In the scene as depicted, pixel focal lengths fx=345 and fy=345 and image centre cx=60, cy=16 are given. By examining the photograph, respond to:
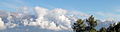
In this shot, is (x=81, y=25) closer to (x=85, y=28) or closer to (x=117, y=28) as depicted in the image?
(x=85, y=28)

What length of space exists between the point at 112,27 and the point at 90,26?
6490 millimetres

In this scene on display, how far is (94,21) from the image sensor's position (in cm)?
9869

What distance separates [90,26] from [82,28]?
8.50 ft

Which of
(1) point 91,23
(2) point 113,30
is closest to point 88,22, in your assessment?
(1) point 91,23

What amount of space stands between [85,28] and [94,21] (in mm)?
3407

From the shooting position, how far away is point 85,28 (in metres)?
97.8

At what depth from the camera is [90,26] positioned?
325ft

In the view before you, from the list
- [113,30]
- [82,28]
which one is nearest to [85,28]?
[82,28]

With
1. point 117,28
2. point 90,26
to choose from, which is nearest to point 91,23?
point 90,26

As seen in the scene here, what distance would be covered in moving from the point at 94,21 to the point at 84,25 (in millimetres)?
3338

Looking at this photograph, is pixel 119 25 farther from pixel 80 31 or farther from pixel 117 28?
pixel 80 31

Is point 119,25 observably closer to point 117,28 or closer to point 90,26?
point 117,28

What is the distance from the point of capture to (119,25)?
96.5 metres

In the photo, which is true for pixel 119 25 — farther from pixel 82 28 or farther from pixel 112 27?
pixel 82 28
